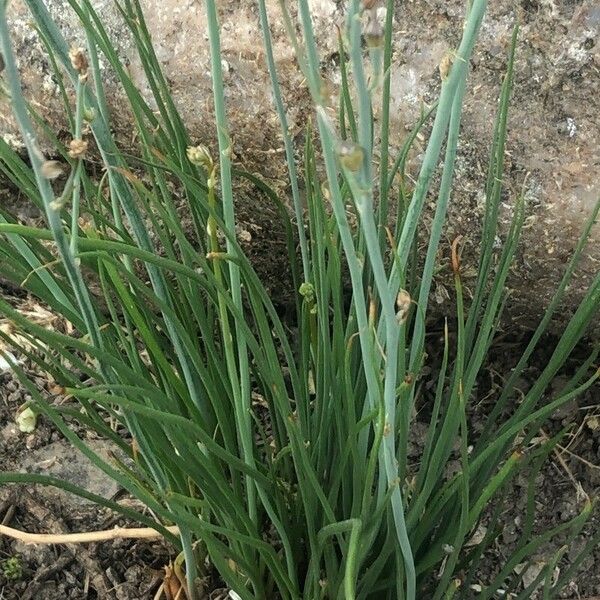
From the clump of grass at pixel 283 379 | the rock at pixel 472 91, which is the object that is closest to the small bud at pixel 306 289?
the clump of grass at pixel 283 379

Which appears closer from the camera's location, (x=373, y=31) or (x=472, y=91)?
(x=373, y=31)

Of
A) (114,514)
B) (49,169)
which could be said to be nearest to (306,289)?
(49,169)

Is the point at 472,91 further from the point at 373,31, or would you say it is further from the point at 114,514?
the point at 114,514

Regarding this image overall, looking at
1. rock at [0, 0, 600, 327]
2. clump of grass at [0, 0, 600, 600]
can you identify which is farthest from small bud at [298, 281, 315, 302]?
rock at [0, 0, 600, 327]

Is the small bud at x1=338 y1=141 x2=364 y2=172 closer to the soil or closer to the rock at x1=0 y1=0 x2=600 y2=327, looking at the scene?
the rock at x1=0 y1=0 x2=600 y2=327

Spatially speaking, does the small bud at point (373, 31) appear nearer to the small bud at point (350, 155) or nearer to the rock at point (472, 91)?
the small bud at point (350, 155)
